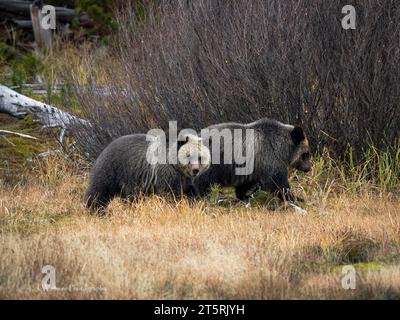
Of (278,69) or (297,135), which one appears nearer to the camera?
(297,135)

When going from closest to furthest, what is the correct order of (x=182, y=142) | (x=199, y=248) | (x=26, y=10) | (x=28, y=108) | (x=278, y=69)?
(x=199, y=248)
(x=182, y=142)
(x=278, y=69)
(x=28, y=108)
(x=26, y=10)

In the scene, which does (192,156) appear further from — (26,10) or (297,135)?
(26,10)

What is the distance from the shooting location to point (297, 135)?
32.5 feet

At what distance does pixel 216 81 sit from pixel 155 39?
1237 millimetres

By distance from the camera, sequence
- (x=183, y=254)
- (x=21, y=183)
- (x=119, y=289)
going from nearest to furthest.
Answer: (x=119, y=289), (x=183, y=254), (x=21, y=183)

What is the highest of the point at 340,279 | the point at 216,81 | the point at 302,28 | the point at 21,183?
the point at 302,28

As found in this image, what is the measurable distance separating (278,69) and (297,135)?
977 mm

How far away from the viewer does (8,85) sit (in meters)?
14.3

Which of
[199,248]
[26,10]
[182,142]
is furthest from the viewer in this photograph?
[26,10]

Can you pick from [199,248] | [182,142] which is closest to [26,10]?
[182,142]

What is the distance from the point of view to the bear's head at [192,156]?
29.7ft

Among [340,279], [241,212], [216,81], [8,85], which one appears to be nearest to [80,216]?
[241,212]

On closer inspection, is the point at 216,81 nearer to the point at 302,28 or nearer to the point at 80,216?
the point at 302,28

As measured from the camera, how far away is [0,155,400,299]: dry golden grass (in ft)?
21.2
